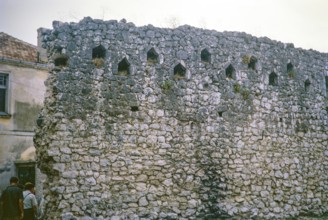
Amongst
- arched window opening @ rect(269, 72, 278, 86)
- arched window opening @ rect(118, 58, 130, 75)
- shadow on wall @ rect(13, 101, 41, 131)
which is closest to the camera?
arched window opening @ rect(118, 58, 130, 75)

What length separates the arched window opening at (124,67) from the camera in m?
9.87

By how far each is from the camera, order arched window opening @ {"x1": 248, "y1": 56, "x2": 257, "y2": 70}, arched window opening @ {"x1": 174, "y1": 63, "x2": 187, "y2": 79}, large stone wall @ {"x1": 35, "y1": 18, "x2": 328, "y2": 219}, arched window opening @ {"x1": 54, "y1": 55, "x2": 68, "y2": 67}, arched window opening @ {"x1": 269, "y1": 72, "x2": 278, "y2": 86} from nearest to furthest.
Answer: large stone wall @ {"x1": 35, "y1": 18, "x2": 328, "y2": 219}, arched window opening @ {"x1": 54, "y1": 55, "x2": 68, "y2": 67}, arched window opening @ {"x1": 174, "y1": 63, "x2": 187, "y2": 79}, arched window opening @ {"x1": 248, "y1": 56, "x2": 257, "y2": 70}, arched window opening @ {"x1": 269, "y1": 72, "x2": 278, "y2": 86}

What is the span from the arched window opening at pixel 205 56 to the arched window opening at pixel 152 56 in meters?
1.30

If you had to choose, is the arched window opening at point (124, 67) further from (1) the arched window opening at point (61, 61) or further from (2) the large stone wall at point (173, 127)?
(1) the arched window opening at point (61, 61)

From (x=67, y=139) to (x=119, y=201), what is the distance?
180cm

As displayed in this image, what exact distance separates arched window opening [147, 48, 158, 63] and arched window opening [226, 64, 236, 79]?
2067 mm

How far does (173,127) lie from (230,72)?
2348 millimetres

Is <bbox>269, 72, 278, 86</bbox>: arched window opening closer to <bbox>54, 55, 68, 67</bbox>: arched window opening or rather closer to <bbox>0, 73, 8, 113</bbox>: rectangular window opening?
<bbox>54, 55, 68, 67</bbox>: arched window opening

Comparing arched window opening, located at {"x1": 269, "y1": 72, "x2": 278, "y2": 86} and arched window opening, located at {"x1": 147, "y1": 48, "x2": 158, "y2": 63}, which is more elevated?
arched window opening, located at {"x1": 147, "y1": 48, "x2": 158, "y2": 63}

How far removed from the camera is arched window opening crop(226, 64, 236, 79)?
1104cm

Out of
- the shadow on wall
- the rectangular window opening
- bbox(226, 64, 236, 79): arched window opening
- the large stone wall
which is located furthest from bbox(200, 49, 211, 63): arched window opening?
the rectangular window opening

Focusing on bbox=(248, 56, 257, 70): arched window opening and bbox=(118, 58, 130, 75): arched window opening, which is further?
bbox=(248, 56, 257, 70): arched window opening

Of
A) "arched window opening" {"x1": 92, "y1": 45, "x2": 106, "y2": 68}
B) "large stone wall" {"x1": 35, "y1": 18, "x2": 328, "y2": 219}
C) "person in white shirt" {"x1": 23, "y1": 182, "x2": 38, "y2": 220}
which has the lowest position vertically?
"person in white shirt" {"x1": 23, "y1": 182, "x2": 38, "y2": 220}

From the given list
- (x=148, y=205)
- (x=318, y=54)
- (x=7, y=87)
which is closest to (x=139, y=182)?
(x=148, y=205)
